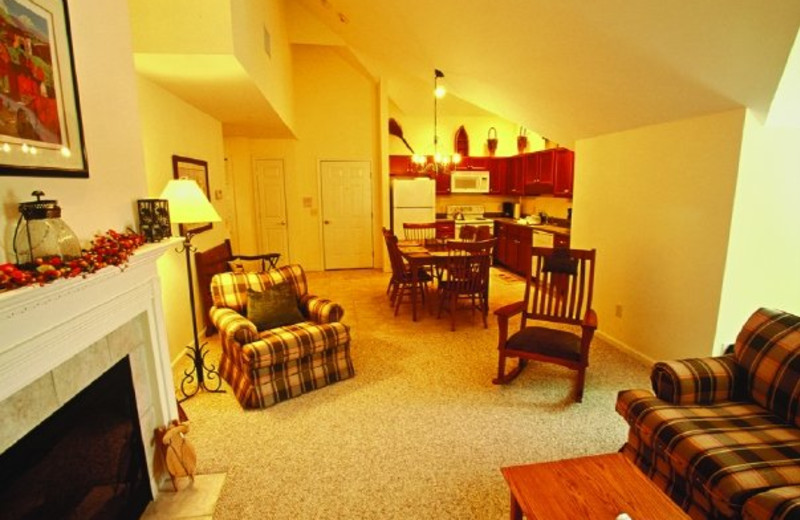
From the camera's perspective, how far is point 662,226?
313 centimetres

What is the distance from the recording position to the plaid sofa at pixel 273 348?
2721 mm

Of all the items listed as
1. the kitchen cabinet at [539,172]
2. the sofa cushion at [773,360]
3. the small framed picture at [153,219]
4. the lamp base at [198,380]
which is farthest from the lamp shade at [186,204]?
the kitchen cabinet at [539,172]

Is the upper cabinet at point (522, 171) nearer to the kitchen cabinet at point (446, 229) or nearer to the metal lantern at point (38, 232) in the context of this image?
the kitchen cabinet at point (446, 229)

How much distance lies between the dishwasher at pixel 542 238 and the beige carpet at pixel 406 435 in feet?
6.82

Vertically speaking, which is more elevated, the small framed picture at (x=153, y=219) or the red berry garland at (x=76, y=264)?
the small framed picture at (x=153, y=219)

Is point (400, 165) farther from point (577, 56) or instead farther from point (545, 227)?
point (577, 56)

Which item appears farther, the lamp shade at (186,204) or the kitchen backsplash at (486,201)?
the kitchen backsplash at (486,201)

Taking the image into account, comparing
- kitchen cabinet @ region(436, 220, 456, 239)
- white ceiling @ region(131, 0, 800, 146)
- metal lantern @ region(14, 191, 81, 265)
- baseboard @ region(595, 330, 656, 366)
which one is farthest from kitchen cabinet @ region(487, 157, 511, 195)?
metal lantern @ region(14, 191, 81, 265)

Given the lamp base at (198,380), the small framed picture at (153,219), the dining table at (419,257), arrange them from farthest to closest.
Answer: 1. the dining table at (419,257)
2. the lamp base at (198,380)
3. the small framed picture at (153,219)

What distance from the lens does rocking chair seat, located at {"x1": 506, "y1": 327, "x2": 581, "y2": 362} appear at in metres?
2.75

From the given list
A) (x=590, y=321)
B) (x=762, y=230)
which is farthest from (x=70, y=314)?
(x=762, y=230)

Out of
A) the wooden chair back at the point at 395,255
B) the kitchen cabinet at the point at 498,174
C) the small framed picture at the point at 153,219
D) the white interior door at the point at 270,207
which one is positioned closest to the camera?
the small framed picture at the point at 153,219

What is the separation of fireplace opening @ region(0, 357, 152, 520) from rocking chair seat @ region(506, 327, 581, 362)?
7.54 ft

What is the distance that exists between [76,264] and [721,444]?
246 cm
